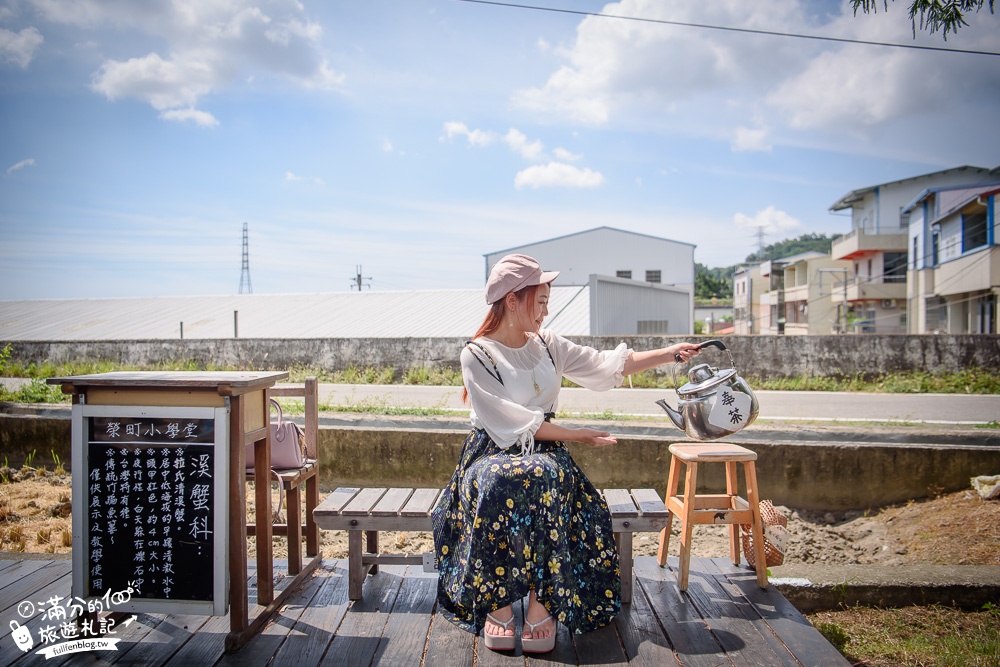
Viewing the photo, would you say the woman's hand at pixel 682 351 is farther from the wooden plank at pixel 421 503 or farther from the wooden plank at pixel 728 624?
the wooden plank at pixel 421 503

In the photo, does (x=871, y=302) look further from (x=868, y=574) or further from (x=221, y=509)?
(x=221, y=509)

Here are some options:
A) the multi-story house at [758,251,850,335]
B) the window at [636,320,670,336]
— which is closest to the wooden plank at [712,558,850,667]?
the window at [636,320,670,336]

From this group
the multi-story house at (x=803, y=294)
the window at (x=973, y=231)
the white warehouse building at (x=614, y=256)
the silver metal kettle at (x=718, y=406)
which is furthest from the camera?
the multi-story house at (x=803, y=294)

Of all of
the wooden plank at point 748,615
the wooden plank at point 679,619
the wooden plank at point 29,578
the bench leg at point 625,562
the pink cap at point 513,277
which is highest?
the pink cap at point 513,277

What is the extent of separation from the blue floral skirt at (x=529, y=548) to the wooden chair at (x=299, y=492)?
0.99 m

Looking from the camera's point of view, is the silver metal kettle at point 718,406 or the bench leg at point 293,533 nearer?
the silver metal kettle at point 718,406

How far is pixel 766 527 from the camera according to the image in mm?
3373

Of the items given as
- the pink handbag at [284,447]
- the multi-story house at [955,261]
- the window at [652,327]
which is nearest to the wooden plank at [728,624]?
the pink handbag at [284,447]

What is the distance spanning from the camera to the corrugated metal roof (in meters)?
17.8

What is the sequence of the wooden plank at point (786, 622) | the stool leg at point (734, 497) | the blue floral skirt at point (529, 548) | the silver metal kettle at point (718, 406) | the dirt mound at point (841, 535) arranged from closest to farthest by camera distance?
the wooden plank at point (786, 622) < the blue floral skirt at point (529, 548) < the silver metal kettle at point (718, 406) < the stool leg at point (734, 497) < the dirt mound at point (841, 535)

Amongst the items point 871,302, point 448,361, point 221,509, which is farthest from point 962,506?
point 871,302

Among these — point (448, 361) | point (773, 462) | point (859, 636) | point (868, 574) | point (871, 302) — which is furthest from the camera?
point (871, 302)

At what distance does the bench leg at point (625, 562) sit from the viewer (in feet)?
9.99

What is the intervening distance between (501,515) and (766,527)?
161 centimetres
